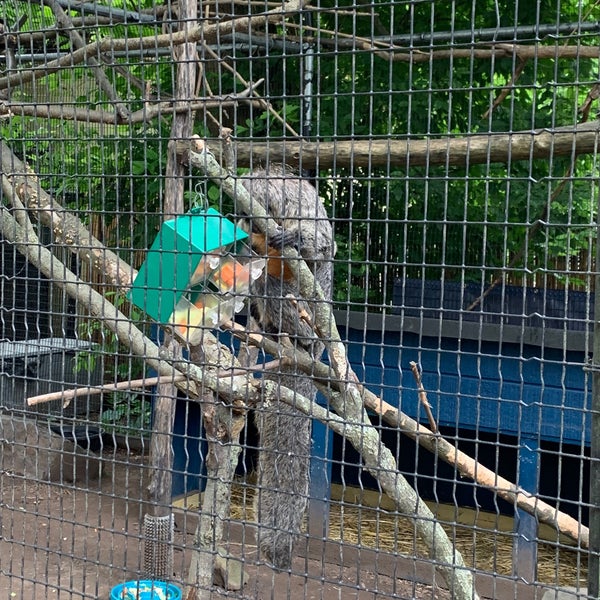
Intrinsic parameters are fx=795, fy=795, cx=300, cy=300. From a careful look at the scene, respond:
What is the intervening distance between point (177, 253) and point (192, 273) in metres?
0.08

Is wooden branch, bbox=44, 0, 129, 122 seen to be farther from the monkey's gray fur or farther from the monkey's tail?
the monkey's tail

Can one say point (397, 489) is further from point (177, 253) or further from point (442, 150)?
point (442, 150)

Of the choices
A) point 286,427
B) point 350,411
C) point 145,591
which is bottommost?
point 145,591

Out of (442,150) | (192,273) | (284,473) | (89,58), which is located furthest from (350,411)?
(89,58)

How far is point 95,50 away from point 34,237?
2.26ft

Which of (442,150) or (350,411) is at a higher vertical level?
(442,150)

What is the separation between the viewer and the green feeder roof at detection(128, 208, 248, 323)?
2186 millimetres

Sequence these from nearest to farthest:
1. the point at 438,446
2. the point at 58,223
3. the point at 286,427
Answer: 1. the point at 438,446
2. the point at 58,223
3. the point at 286,427

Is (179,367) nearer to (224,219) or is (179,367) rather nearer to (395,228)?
(224,219)

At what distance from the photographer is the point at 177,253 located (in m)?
2.18

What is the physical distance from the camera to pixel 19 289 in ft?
21.9

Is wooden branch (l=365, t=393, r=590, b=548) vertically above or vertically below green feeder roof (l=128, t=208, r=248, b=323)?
below

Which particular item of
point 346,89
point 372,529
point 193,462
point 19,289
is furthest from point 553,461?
point 19,289

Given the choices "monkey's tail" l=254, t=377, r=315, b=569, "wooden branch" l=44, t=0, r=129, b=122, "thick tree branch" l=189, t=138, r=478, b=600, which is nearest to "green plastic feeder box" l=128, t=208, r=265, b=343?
"thick tree branch" l=189, t=138, r=478, b=600
